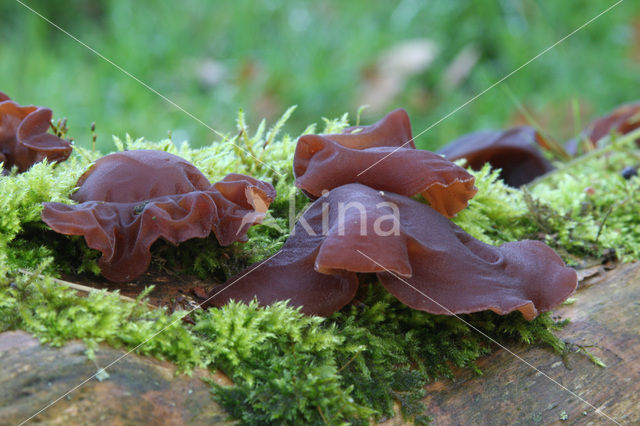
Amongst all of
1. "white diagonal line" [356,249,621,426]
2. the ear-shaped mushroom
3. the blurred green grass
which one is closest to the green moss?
"white diagonal line" [356,249,621,426]

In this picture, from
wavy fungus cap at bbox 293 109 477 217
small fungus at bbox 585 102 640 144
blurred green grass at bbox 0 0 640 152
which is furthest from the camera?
blurred green grass at bbox 0 0 640 152

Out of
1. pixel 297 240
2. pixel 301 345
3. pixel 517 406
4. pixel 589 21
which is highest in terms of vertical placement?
pixel 589 21

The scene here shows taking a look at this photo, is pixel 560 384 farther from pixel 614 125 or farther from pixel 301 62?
pixel 301 62

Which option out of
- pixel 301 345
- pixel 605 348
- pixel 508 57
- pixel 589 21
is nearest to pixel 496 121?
pixel 508 57

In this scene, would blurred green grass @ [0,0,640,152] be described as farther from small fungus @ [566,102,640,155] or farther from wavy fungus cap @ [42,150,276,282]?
wavy fungus cap @ [42,150,276,282]

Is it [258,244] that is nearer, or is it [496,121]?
[258,244]

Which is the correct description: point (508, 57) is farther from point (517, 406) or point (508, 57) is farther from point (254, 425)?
point (254, 425)

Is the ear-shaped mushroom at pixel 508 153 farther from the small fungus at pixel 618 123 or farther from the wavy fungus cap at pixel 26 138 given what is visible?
the wavy fungus cap at pixel 26 138
